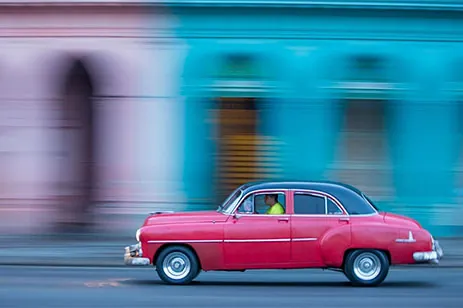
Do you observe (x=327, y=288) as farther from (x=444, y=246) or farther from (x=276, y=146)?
(x=276, y=146)

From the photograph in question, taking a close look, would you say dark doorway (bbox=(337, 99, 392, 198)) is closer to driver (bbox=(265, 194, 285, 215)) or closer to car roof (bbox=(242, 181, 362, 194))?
car roof (bbox=(242, 181, 362, 194))

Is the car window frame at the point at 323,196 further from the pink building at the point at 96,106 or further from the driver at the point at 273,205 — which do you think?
the pink building at the point at 96,106

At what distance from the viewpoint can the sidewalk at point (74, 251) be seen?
16.7 m

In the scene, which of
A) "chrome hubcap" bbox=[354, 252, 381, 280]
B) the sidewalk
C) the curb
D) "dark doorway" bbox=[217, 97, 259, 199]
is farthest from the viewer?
"dark doorway" bbox=[217, 97, 259, 199]

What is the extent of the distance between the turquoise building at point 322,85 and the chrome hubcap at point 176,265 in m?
7.47

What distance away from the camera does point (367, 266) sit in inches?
508

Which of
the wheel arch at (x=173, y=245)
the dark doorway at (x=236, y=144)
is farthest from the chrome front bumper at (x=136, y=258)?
the dark doorway at (x=236, y=144)

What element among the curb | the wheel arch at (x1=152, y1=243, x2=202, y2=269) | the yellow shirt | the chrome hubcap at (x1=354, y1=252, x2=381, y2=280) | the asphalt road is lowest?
the asphalt road

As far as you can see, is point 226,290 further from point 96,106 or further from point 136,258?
point 96,106

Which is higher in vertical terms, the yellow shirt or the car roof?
the car roof

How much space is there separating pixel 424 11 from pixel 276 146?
167 inches

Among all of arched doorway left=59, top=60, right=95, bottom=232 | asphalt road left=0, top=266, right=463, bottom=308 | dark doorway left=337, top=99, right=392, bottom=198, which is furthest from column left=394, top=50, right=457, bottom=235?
arched doorway left=59, top=60, right=95, bottom=232

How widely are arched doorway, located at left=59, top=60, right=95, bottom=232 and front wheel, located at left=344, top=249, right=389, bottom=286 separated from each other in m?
9.14

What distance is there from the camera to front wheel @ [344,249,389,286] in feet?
42.1
